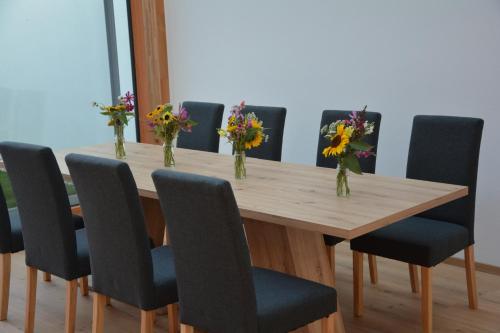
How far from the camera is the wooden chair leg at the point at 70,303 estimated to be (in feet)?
11.8

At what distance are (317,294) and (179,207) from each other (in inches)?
24.6

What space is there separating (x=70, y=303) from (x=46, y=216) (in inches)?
16.9

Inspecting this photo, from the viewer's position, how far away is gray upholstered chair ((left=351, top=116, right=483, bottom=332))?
140 inches

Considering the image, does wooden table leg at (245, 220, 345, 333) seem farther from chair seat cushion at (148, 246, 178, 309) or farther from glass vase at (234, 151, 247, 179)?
chair seat cushion at (148, 246, 178, 309)

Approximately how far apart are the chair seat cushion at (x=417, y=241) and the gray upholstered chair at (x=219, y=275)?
0.74 meters

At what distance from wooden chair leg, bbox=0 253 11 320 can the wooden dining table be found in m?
0.55

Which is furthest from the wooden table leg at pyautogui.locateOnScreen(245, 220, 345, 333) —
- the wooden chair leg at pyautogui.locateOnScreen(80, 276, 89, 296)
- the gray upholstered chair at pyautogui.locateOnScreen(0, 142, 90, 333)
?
the wooden chair leg at pyautogui.locateOnScreen(80, 276, 89, 296)

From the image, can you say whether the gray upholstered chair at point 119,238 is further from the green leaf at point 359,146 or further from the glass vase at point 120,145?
the glass vase at point 120,145

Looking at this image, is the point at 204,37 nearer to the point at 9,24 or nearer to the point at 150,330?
the point at 9,24

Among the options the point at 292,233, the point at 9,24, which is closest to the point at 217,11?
the point at 9,24

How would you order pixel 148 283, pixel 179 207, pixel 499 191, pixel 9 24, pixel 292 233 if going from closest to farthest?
1. pixel 179 207
2. pixel 148 283
3. pixel 292 233
4. pixel 499 191
5. pixel 9 24

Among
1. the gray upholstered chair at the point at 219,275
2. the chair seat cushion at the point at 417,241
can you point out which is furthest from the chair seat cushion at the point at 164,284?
the chair seat cushion at the point at 417,241

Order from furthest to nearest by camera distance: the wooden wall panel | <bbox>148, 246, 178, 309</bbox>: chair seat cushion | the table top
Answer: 1. the wooden wall panel
2. <bbox>148, 246, 178, 309</bbox>: chair seat cushion
3. the table top

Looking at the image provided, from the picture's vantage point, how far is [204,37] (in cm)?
618
